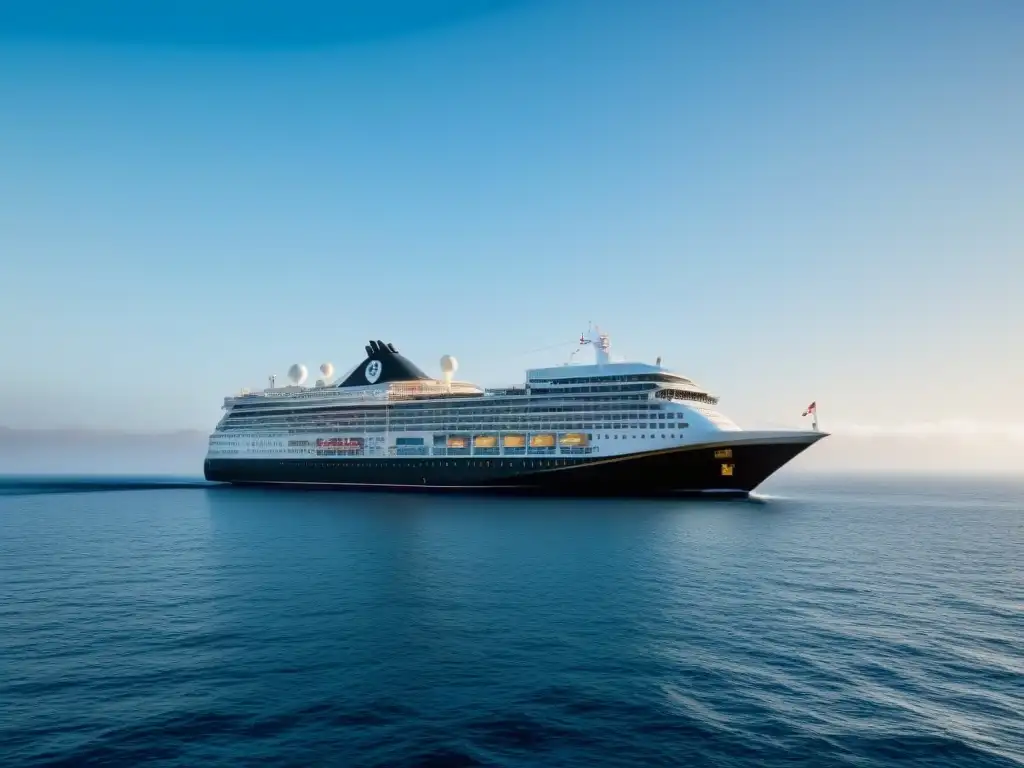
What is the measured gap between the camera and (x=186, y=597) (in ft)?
104

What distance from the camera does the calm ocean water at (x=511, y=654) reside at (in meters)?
16.6

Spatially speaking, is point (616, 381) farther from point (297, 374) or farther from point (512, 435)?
point (297, 374)

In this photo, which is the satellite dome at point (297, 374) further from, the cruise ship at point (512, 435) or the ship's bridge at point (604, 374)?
the ship's bridge at point (604, 374)

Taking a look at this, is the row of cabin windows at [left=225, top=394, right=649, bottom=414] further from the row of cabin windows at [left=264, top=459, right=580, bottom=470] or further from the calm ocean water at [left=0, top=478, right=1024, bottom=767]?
the calm ocean water at [left=0, top=478, right=1024, bottom=767]

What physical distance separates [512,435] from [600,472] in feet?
48.4

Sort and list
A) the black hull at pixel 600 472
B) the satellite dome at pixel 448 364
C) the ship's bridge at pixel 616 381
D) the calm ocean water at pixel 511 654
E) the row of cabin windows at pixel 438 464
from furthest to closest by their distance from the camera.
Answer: the satellite dome at pixel 448 364 < the row of cabin windows at pixel 438 464 < the ship's bridge at pixel 616 381 < the black hull at pixel 600 472 < the calm ocean water at pixel 511 654

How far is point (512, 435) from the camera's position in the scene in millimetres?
92125

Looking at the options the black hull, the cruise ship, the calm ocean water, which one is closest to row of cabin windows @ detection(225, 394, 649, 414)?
the cruise ship

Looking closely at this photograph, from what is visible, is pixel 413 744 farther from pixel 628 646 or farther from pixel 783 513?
pixel 783 513

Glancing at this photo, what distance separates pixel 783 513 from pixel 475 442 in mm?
42773

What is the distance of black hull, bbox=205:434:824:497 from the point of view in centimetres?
7888

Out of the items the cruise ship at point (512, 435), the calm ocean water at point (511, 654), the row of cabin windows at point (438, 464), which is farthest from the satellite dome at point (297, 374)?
the calm ocean water at point (511, 654)

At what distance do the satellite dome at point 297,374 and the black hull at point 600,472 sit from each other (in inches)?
1188

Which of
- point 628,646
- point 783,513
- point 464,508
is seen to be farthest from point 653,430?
point 628,646
